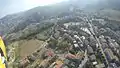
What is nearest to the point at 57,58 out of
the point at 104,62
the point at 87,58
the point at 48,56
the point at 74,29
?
the point at 48,56

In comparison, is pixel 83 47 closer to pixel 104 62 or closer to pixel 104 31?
pixel 104 62

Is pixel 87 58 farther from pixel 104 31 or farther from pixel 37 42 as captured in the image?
pixel 104 31

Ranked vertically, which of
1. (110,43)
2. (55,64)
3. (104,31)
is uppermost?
(55,64)

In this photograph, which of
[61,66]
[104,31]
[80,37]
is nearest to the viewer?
[61,66]

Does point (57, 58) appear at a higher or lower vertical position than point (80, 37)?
higher

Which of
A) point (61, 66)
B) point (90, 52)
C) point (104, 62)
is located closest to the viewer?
point (61, 66)

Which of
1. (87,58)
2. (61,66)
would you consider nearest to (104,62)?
(87,58)

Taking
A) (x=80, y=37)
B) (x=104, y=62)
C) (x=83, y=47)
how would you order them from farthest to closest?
(x=80, y=37)
(x=83, y=47)
(x=104, y=62)

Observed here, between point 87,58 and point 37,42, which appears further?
point 37,42

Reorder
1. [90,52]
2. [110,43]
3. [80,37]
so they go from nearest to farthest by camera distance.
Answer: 1. [90,52]
2. [110,43]
3. [80,37]
